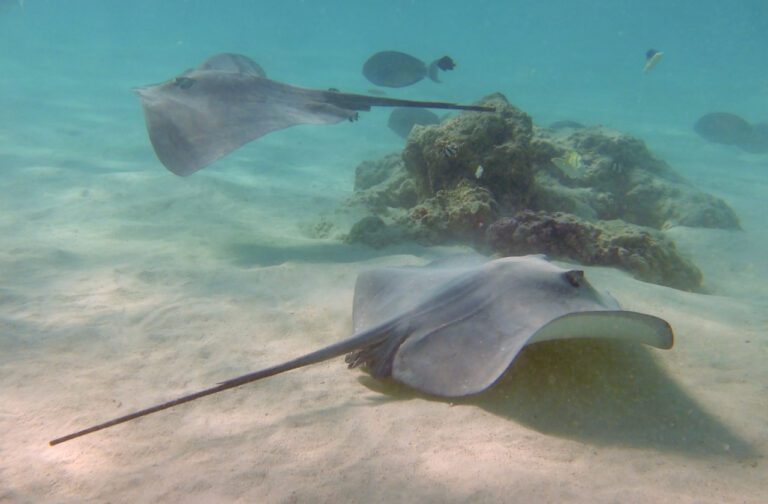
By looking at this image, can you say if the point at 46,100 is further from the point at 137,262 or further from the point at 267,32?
the point at 267,32

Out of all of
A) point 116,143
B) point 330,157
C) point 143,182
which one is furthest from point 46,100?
point 143,182

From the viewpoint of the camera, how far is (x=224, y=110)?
5.80 metres

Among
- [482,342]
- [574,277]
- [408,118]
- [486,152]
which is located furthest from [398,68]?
[482,342]

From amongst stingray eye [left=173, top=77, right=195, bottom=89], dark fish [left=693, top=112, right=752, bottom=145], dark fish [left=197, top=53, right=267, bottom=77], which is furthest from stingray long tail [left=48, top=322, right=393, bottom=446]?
dark fish [left=693, top=112, right=752, bottom=145]

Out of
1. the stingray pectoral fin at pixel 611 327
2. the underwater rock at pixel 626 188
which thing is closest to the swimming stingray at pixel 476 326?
the stingray pectoral fin at pixel 611 327

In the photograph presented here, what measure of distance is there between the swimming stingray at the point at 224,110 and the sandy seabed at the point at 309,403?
1274mm

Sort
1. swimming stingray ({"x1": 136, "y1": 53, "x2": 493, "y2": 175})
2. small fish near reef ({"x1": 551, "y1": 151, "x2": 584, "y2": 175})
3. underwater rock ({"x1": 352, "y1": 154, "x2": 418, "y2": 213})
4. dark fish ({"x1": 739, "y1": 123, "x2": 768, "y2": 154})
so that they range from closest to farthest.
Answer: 1. swimming stingray ({"x1": 136, "y1": 53, "x2": 493, "y2": 175})
2. small fish near reef ({"x1": 551, "y1": 151, "x2": 584, "y2": 175})
3. underwater rock ({"x1": 352, "y1": 154, "x2": 418, "y2": 213})
4. dark fish ({"x1": 739, "y1": 123, "x2": 768, "y2": 154})

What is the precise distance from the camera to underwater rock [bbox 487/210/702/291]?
17.5 ft

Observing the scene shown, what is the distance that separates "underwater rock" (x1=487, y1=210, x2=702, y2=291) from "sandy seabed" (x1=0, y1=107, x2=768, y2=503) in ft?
1.12

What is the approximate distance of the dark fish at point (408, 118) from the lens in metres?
14.6

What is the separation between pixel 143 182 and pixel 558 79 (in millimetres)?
41689

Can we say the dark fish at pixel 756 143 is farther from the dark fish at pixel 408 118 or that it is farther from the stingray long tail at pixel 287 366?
the stingray long tail at pixel 287 366

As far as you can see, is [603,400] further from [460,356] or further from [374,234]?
[374,234]

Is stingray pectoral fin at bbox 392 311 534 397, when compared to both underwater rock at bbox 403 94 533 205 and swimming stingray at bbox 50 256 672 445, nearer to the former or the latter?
swimming stingray at bbox 50 256 672 445
